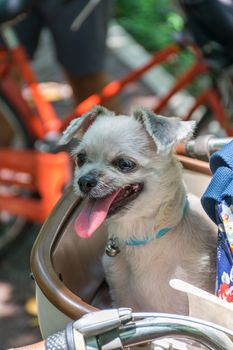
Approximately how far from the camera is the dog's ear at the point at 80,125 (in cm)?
192

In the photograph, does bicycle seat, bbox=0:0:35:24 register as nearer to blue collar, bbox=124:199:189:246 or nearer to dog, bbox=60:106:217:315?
dog, bbox=60:106:217:315

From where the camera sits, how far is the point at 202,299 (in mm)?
1293

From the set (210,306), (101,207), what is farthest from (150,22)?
(210,306)

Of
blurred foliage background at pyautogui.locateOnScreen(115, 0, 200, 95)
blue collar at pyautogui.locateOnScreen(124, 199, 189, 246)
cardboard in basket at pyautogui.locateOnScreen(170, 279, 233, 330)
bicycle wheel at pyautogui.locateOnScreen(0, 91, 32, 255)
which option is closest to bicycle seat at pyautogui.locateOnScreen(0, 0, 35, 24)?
bicycle wheel at pyautogui.locateOnScreen(0, 91, 32, 255)

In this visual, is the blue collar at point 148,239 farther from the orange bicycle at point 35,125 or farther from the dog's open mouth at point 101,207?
the orange bicycle at point 35,125

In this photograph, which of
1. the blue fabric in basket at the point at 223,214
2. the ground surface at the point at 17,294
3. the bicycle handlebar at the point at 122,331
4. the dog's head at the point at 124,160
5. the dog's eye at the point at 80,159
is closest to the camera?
the bicycle handlebar at the point at 122,331

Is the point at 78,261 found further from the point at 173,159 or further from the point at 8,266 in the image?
the point at 8,266

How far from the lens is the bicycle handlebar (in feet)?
3.85

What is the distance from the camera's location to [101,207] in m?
1.74

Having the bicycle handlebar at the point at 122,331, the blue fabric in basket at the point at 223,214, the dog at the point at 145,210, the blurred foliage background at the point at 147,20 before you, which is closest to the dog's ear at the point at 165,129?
the dog at the point at 145,210

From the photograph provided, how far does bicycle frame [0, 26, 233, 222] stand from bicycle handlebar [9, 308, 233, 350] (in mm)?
1925

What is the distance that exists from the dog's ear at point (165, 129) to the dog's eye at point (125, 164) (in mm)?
93

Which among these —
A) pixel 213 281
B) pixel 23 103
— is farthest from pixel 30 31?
pixel 213 281

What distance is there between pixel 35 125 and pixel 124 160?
4.65 ft
